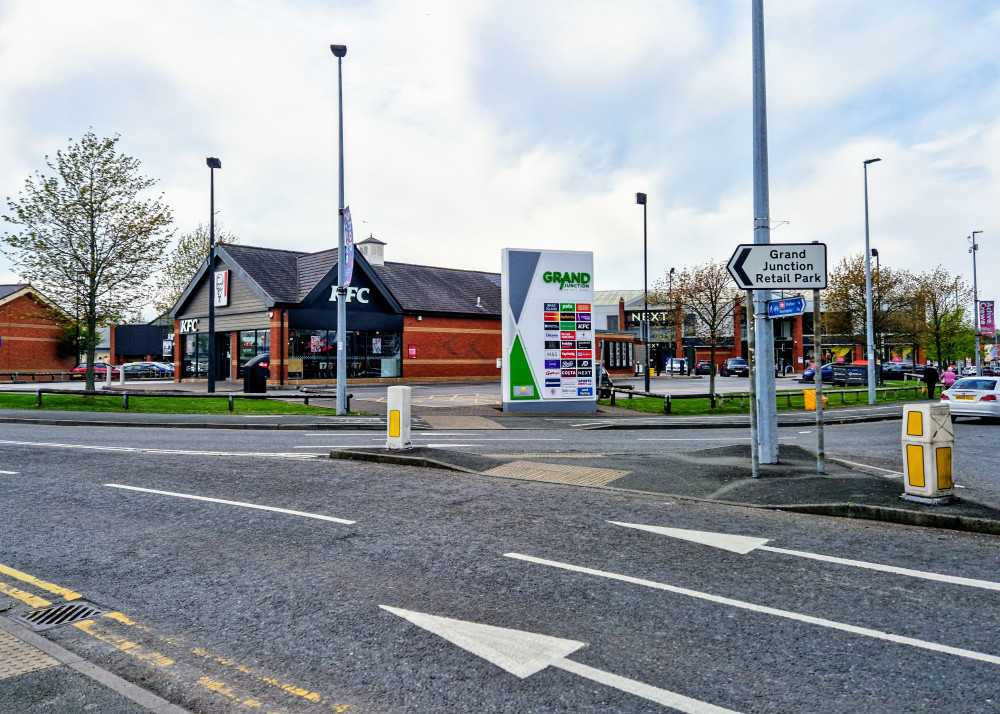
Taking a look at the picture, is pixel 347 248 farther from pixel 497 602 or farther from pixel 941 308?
pixel 941 308

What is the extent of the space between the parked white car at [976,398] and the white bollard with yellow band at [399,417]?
1863cm

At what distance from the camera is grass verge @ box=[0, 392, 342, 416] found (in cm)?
2347

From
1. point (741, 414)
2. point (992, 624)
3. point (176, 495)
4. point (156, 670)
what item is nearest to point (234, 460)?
point (176, 495)

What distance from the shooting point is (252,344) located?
3994 centimetres

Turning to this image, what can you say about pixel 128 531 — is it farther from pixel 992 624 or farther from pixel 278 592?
pixel 992 624

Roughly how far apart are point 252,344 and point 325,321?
4.73m

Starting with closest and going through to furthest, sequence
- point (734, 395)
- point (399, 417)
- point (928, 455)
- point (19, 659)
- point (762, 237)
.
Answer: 1. point (19, 659)
2. point (928, 455)
3. point (762, 237)
4. point (399, 417)
5. point (734, 395)

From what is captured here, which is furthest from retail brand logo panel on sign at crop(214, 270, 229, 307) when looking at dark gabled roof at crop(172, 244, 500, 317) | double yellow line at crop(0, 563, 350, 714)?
double yellow line at crop(0, 563, 350, 714)

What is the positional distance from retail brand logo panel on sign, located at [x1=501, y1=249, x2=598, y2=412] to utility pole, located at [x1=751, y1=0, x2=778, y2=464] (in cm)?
1275

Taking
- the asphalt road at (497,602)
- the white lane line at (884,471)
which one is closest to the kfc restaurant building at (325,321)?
the white lane line at (884,471)

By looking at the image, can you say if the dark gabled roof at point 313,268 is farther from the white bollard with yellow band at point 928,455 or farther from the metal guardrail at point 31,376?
the white bollard with yellow band at point 928,455

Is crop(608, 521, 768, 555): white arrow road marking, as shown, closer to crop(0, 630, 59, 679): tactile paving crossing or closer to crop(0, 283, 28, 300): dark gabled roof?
crop(0, 630, 59, 679): tactile paving crossing

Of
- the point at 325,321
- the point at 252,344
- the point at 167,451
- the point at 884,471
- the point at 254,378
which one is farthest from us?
the point at 252,344

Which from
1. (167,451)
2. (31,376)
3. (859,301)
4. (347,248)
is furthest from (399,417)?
(31,376)
